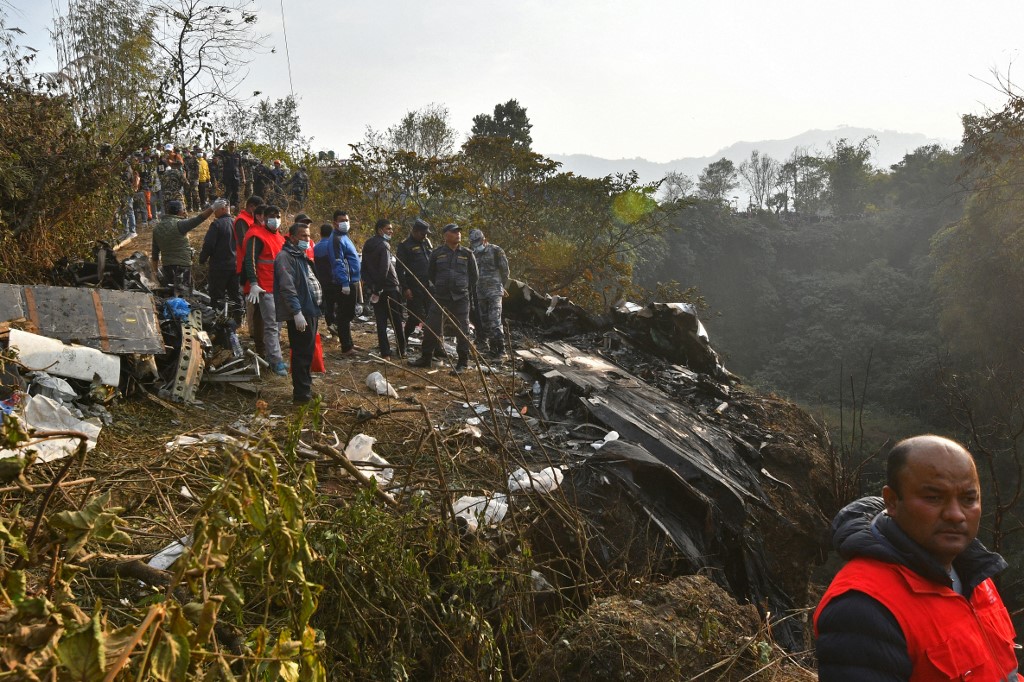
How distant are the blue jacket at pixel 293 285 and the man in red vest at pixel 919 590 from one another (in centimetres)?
517

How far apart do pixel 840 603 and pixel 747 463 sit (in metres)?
6.04

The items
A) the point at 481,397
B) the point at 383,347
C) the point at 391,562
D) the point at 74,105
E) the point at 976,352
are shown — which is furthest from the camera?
the point at 976,352

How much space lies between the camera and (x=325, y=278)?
7938 mm

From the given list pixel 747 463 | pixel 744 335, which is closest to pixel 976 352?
Result: pixel 744 335

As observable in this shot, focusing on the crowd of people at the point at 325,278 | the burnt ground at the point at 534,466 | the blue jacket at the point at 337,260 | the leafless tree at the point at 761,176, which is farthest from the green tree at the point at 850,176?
the blue jacket at the point at 337,260

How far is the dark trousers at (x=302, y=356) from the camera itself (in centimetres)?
611

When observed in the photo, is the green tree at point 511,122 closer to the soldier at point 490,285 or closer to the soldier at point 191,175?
the soldier at point 191,175

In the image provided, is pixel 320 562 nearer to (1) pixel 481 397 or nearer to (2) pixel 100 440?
(2) pixel 100 440

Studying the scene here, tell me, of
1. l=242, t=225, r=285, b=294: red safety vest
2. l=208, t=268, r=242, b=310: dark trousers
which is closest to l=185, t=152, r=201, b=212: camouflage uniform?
l=208, t=268, r=242, b=310: dark trousers

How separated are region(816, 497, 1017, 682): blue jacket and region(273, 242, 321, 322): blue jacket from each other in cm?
519

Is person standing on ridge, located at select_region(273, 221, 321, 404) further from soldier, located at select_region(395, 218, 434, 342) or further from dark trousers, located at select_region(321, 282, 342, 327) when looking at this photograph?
soldier, located at select_region(395, 218, 434, 342)

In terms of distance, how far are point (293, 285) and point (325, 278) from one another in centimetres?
193

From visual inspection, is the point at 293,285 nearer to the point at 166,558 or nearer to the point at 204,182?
the point at 166,558

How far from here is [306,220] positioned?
21.6 feet
